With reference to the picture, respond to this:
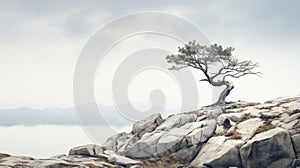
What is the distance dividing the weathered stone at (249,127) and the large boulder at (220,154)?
1771 mm

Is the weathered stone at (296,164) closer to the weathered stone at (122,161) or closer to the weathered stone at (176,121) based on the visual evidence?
the weathered stone at (176,121)

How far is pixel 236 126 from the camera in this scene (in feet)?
184

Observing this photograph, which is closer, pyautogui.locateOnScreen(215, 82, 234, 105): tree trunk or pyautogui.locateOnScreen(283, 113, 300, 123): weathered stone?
pyautogui.locateOnScreen(283, 113, 300, 123): weathered stone

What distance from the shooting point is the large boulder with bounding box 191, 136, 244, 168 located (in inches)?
1953

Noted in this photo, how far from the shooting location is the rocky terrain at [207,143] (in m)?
49.3

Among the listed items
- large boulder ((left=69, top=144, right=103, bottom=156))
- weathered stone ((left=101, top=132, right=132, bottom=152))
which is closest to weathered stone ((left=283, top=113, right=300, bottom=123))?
weathered stone ((left=101, top=132, right=132, bottom=152))

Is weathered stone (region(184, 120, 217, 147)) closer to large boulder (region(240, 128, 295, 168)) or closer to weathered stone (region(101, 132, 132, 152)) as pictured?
large boulder (region(240, 128, 295, 168))

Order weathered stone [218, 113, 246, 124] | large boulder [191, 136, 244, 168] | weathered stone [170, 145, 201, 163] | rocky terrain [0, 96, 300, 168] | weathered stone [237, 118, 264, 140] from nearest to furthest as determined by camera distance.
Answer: rocky terrain [0, 96, 300, 168], large boulder [191, 136, 244, 168], weathered stone [237, 118, 264, 140], weathered stone [170, 145, 201, 163], weathered stone [218, 113, 246, 124]

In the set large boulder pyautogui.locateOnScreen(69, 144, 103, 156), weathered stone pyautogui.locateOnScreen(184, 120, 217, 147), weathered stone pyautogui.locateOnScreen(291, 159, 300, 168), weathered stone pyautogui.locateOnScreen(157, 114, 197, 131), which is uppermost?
weathered stone pyautogui.locateOnScreen(157, 114, 197, 131)

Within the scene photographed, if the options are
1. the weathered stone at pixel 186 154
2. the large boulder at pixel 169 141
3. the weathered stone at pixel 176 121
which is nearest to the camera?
the weathered stone at pixel 186 154

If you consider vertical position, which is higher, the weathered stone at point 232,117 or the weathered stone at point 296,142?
the weathered stone at point 232,117

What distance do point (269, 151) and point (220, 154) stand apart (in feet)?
21.0

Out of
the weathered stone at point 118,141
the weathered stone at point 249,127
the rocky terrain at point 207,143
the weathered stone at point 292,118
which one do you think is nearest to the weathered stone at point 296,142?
the rocky terrain at point 207,143

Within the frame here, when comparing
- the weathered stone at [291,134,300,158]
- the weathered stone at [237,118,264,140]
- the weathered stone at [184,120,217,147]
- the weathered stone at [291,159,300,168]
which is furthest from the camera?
the weathered stone at [184,120,217,147]
